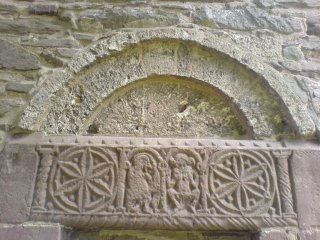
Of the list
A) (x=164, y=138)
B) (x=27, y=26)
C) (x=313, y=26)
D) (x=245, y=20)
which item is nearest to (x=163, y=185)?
(x=164, y=138)

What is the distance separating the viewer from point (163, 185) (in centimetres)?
202

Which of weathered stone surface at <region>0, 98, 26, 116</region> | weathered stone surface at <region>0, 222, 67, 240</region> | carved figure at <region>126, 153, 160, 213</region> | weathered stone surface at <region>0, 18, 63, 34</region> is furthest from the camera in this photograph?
weathered stone surface at <region>0, 18, 63, 34</region>

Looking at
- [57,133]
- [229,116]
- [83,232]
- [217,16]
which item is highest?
[217,16]

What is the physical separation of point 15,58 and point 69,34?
0.40m

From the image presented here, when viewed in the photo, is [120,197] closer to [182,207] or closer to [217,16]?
[182,207]

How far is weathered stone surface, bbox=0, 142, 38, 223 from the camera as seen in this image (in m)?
1.92

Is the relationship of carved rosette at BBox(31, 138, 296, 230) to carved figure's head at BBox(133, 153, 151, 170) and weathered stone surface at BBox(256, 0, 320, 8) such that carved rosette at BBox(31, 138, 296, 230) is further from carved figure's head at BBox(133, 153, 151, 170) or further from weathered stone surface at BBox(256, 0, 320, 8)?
weathered stone surface at BBox(256, 0, 320, 8)

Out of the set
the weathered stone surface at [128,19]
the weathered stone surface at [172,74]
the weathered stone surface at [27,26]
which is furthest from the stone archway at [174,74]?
the weathered stone surface at [27,26]

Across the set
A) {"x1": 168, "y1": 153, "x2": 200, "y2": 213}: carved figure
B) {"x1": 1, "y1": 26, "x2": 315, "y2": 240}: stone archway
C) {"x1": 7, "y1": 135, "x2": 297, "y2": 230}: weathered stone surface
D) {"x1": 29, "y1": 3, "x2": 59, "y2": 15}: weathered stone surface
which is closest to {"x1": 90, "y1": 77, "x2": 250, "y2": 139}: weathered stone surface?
{"x1": 1, "y1": 26, "x2": 315, "y2": 240}: stone archway

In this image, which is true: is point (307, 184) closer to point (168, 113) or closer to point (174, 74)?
point (168, 113)

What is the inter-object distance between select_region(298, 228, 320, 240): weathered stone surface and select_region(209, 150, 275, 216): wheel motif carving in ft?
0.73

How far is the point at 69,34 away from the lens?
2402 millimetres

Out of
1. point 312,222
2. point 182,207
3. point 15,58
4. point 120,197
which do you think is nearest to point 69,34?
point 15,58

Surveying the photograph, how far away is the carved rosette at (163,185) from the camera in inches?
76.5
